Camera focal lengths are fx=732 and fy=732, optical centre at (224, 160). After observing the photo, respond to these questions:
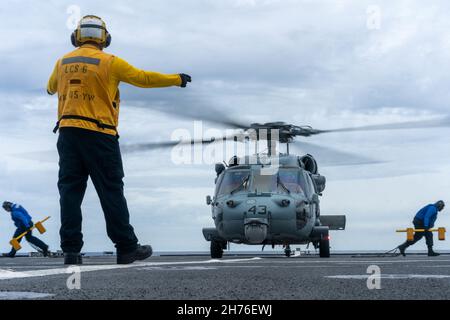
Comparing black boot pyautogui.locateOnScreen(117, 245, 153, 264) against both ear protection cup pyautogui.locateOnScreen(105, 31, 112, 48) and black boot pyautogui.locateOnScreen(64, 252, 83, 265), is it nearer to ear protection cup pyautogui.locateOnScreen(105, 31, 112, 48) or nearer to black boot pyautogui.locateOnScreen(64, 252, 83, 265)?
black boot pyautogui.locateOnScreen(64, 252, 83, 265)

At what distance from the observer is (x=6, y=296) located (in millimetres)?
3553

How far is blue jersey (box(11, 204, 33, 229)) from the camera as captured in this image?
19234 mm

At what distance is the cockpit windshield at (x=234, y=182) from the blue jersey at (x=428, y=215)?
5.69 metres

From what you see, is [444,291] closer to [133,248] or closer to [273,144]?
[133,248]

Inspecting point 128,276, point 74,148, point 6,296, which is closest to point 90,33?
point 74,148

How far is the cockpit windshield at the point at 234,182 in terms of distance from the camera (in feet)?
56.3

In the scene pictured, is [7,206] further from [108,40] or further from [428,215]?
[108,40]

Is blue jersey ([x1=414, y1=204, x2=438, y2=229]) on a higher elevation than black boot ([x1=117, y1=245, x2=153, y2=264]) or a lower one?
higher

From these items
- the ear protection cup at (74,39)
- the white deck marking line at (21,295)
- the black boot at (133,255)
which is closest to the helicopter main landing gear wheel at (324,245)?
the black boot at (133,255)

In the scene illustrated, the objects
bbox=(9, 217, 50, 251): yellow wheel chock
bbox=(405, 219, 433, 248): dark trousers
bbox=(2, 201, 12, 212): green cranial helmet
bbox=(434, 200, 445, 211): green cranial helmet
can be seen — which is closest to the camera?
Answer: bbox=(9, 217, 50, 251): yellow wheel chock

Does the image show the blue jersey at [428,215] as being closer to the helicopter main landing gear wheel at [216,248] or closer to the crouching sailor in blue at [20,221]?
the helicopter main landing gear wheel at [216,248]

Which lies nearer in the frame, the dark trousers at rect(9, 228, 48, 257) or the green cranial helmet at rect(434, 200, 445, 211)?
the dark trousers at rect(9, 228, 48, 257)

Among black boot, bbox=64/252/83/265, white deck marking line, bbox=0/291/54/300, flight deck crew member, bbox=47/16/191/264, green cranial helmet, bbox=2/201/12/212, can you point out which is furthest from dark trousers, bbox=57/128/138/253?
green cranial helmet, bbox=2/201/12/212
